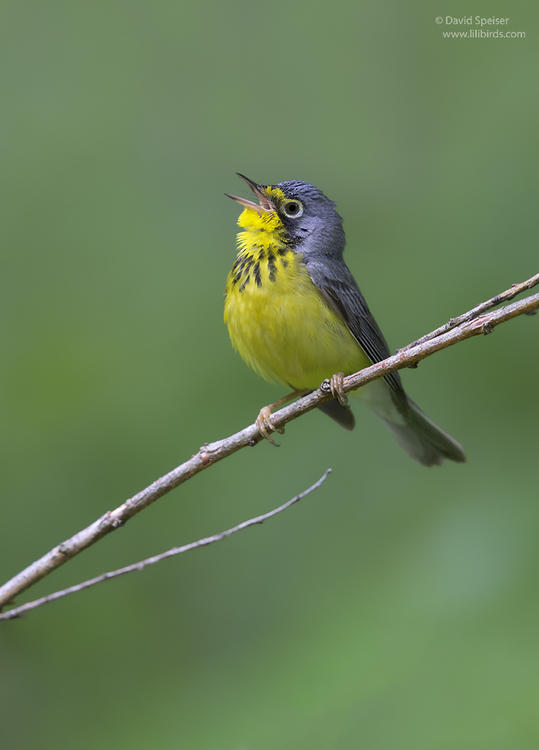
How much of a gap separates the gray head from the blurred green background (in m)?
0.91

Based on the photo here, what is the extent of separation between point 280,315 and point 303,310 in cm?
13

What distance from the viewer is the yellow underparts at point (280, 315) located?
430 centimetres

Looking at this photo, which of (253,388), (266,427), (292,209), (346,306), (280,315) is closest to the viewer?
(266,427)

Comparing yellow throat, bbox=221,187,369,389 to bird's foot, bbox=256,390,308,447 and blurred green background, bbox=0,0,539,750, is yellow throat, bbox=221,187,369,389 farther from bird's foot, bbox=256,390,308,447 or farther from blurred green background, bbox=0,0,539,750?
blurred green background, bbox=0,0,539,750

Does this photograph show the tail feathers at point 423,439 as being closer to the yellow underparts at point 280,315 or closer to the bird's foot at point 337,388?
the yellow underparts at point 280,315

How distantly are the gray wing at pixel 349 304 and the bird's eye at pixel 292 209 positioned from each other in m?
0.34

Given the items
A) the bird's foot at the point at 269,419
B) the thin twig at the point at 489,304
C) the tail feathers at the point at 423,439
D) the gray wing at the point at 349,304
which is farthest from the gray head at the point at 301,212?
the thin twig at the point at 489,304

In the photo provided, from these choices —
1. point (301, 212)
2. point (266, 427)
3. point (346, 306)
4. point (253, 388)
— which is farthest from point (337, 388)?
point (253, 388)

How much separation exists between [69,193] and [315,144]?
1.86 meters

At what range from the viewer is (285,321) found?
4277 mm

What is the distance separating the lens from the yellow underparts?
430 centimetres

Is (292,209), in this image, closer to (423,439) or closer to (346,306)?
(346,306)

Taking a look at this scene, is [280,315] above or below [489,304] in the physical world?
above

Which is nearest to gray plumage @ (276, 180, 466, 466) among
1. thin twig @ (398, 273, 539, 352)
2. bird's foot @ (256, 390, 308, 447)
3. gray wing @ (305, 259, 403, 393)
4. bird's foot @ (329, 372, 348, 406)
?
gray wing @ (305, 259, 403, 393)
